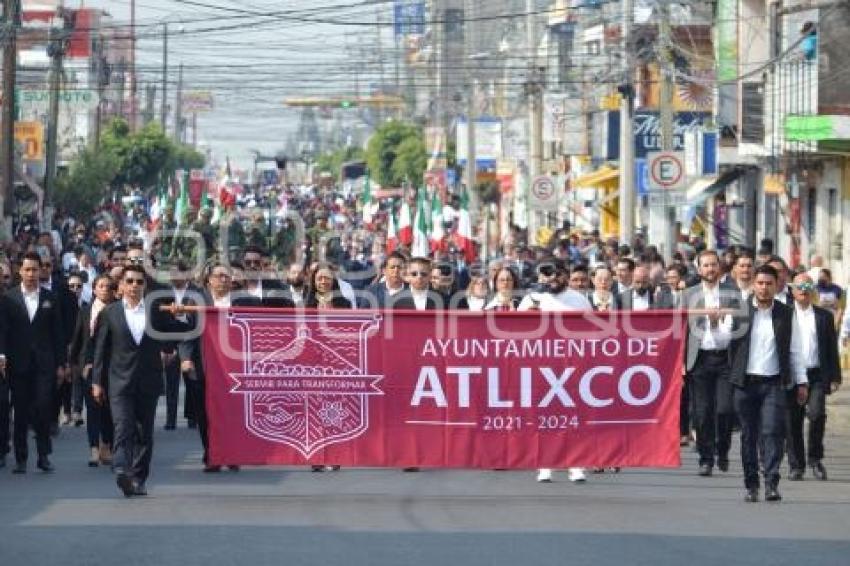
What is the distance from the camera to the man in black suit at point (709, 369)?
17375 mm

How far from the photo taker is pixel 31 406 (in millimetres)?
18453

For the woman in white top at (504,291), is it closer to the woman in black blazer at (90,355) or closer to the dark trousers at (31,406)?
the woman in black blazer at (90,355)

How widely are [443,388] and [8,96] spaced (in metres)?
25.5

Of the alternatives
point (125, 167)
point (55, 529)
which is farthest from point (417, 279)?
point (125, 167)

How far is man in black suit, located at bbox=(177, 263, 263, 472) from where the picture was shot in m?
17.9

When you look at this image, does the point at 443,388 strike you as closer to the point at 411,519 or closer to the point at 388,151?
the point at 411,519

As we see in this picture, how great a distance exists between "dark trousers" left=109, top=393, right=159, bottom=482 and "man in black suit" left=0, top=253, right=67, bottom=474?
2.34m

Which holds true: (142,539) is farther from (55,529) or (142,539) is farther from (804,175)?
(804,175)

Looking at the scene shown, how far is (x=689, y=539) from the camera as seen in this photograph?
1330 cm

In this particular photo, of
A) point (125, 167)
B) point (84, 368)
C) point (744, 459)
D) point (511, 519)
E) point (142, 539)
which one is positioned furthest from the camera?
point (125, 167)

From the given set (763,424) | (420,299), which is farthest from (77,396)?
(763,424)

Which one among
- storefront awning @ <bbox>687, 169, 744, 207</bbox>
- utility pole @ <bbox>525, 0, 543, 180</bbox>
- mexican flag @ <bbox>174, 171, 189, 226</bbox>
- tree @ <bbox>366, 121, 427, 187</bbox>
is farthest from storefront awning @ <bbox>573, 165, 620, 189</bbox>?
tree @ <bbox>366, 121, 427, 187</bbox>

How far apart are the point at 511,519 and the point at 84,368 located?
4464mm

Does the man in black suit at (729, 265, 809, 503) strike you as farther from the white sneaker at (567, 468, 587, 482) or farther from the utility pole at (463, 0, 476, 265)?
the utility pole at (463, 0, 476, 265)
